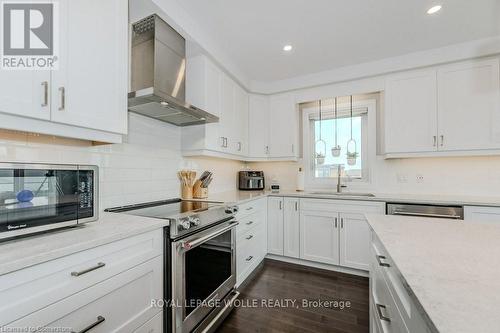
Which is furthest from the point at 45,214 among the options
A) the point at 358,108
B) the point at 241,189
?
the point at 358,108

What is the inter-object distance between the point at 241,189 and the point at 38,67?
2.49 m

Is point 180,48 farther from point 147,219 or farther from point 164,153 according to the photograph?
point 147,219

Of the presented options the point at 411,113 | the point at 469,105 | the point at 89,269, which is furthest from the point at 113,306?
the point at 469,105

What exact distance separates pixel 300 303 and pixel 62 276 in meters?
1.80

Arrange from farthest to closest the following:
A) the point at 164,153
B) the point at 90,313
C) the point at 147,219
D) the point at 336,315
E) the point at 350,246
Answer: the point at 350,246, the point at 164,153, the point at 336,315, the point at 147,219, the point at 90,313

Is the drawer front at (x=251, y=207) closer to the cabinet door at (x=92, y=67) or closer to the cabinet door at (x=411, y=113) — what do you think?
the cabinet door at (x=92, y=67)

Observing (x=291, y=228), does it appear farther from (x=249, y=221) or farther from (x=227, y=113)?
(x=227, y=113)

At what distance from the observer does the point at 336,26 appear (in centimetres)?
192

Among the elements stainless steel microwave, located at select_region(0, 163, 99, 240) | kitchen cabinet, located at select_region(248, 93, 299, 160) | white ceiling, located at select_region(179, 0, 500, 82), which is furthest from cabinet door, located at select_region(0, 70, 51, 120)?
kitchen cabinet, located at select_region(248, 93, 299, 160)

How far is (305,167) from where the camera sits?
10.4ft

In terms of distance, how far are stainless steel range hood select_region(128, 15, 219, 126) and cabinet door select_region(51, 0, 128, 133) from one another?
0.30 m

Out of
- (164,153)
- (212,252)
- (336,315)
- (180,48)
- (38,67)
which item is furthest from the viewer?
(164,153)

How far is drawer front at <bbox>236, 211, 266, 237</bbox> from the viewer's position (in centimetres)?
210

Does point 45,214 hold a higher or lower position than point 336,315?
higher
